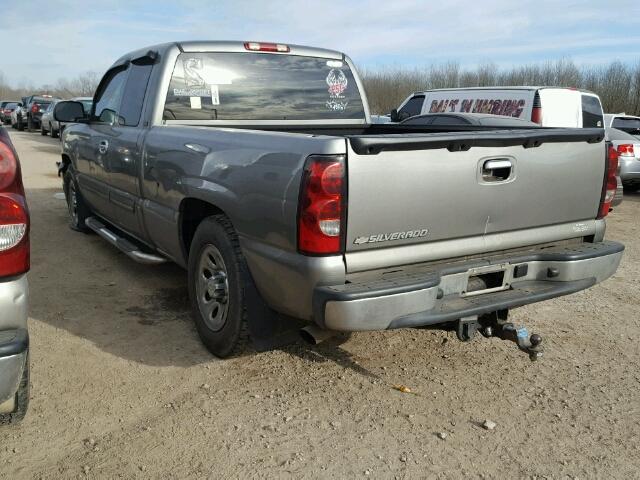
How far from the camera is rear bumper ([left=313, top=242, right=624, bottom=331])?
2.82 meters

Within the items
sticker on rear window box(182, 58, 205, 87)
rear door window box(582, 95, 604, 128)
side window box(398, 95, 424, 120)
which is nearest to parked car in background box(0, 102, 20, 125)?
side window box(398, 95, 424, 120)

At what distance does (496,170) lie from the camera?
3260 millimetres

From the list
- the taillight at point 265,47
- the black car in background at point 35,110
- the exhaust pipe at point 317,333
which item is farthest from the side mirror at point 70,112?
the black car in background at point 35,110

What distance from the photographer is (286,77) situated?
5.01 m

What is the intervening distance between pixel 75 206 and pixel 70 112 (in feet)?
4.44

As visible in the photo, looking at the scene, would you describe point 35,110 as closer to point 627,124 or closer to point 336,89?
point 627,124

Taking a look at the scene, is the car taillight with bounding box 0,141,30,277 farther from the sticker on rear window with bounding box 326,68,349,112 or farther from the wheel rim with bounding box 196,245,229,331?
the sticker on rear window with bounding box 326,68,349,112

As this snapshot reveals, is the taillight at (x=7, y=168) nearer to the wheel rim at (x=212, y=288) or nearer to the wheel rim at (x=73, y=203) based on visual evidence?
the wheel rim at (x=212, y=288)

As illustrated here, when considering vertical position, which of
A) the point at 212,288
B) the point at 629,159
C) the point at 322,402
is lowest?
the point at 629,159

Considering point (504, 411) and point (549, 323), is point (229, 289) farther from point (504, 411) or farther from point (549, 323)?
point (549, 323)

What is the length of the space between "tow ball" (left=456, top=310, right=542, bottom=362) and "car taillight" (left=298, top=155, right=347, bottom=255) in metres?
0.88

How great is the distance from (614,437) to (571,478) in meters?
0.48

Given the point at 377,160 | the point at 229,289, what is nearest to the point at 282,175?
the point at 377,160

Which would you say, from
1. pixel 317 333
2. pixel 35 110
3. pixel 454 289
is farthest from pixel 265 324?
pixel 35 110
